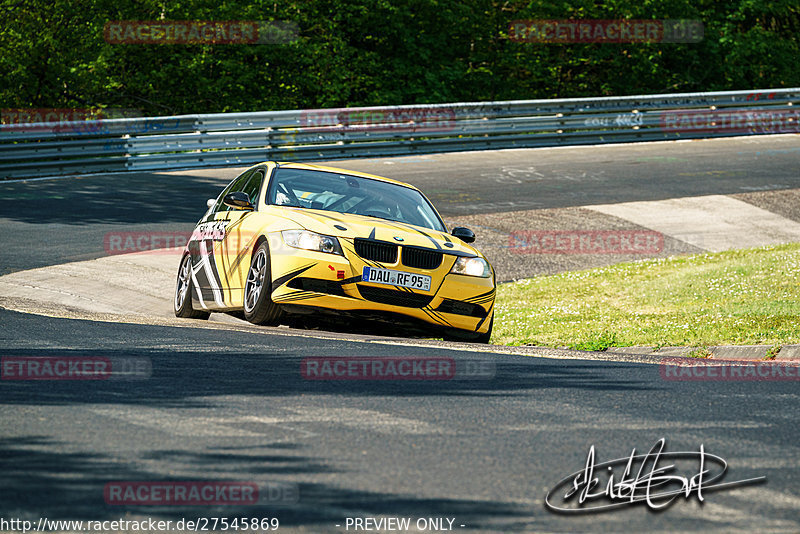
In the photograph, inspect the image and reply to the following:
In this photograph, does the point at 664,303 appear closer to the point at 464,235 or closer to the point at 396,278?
the point at 464,235

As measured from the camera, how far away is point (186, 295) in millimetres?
11922

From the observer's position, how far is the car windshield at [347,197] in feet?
34.7

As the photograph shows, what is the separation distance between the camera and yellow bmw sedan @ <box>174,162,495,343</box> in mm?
9430

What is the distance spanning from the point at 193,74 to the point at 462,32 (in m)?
10.6

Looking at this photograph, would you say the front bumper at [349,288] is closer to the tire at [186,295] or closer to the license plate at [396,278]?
the license plate at [396,278]

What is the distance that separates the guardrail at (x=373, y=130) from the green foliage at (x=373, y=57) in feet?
30.2

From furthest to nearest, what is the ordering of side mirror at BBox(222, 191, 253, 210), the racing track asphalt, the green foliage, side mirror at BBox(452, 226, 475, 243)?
the green foliage, the racing track asphalt, side mirror at BBox(452, 226, 475, 243), side mirror at BBox(222, 191, 253, 210)

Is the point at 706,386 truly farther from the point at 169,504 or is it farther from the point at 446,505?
the point at 169,504

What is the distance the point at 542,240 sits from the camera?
18750mm

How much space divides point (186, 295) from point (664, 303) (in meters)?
5.87

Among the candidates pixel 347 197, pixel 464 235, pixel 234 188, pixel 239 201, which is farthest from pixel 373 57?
pixel 239 201

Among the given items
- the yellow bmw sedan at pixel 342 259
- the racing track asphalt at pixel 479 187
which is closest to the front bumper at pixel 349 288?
the yellow bmw sedan at pixel 342 259

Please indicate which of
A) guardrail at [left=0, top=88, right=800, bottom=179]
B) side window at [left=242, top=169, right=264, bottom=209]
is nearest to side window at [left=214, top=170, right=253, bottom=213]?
side window at [left=242, top=169, right=264, bottom=209]

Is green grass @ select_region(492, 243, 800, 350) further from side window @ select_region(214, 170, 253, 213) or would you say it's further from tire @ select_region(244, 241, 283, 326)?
side window @ select_region(214, 170, 253, 213)
